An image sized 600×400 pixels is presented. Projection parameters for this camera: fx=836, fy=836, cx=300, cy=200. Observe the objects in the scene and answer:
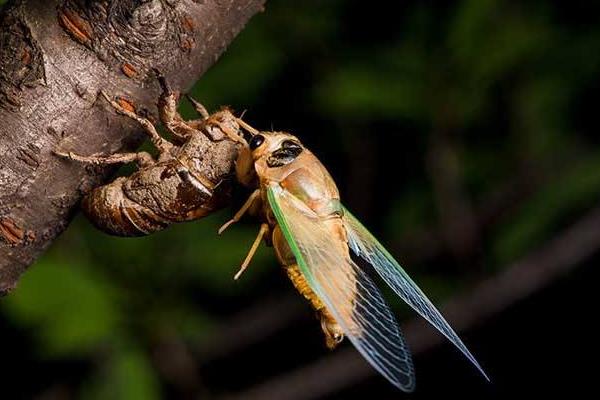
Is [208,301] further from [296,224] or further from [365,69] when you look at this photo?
[296,224]

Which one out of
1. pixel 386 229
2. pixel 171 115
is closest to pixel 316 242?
pixel 171 115

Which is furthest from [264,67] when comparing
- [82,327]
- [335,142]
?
[82,327]

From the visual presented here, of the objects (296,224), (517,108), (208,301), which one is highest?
(296,224)

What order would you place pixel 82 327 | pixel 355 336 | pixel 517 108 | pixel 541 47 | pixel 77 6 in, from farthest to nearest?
pixel 517 108 < pixel 541 47 < pixel 82 327 < pixel 355 336 < pixel 77 6

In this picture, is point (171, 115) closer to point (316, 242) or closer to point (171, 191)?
point (171, 191)

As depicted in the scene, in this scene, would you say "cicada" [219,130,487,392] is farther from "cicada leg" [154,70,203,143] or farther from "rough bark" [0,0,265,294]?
"rough bark" [0,0,265,294]

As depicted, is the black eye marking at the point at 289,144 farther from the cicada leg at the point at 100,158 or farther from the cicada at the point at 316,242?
the cicada leg at the point at 100,158

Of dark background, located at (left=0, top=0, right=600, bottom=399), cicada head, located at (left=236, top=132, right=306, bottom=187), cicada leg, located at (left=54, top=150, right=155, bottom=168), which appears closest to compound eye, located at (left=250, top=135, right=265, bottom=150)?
cicada head, located at (left=236, top=132, right=306, bottom=187)
